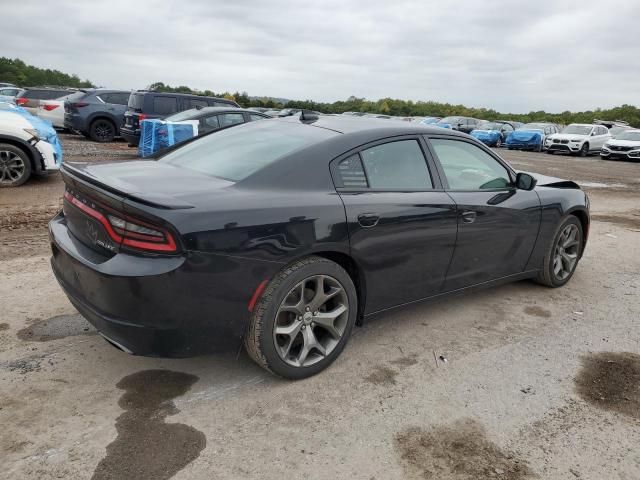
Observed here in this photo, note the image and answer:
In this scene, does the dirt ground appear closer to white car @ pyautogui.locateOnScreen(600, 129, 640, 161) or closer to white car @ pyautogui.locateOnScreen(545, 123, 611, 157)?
white car @ pyautogui.locateOnScreen(600, 129, 640, 161)

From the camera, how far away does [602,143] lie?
2538cm

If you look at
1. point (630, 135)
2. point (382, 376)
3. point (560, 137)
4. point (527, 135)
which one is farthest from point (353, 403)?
point (527, 135)

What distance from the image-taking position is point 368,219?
3129 mm

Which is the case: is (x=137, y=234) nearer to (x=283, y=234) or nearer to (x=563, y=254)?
(x=283, y=234)

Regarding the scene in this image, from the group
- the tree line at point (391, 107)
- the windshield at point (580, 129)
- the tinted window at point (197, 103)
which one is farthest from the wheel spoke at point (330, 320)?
the tree line at point (391, 107)

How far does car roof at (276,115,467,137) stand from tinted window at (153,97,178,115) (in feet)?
35.4

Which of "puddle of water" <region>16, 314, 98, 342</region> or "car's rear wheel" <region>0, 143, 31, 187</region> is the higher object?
"car's rear wheel" <region>0, 143, 31, 187</region>

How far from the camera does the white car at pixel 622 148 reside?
22.8 metres

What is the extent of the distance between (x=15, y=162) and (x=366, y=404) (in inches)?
289

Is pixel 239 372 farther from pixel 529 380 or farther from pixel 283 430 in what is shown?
pixel 529 380

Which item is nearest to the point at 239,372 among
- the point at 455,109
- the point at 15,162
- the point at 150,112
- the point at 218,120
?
the point at 15,162

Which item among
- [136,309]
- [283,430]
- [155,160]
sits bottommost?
[283,430]

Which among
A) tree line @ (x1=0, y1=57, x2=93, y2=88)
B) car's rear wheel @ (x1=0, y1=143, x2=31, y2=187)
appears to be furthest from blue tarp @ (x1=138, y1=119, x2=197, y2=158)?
tree line @ (x1=0, y1=57, x2=93, y2=88)

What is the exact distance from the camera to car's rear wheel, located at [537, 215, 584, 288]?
4680mm
